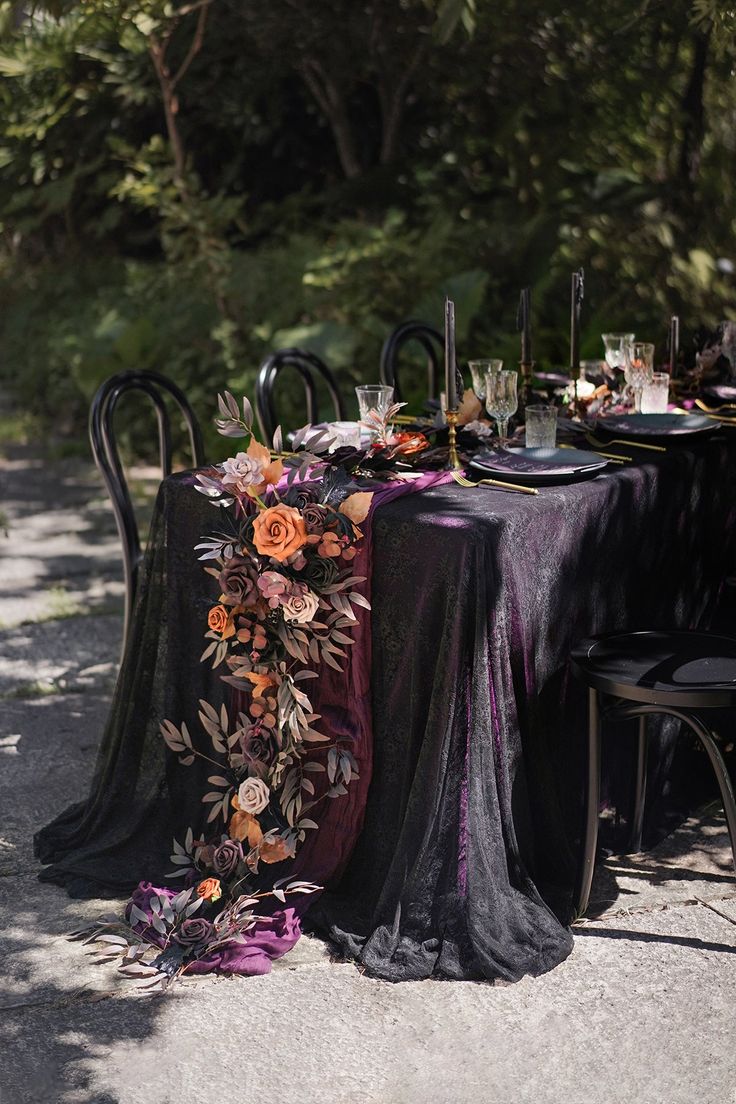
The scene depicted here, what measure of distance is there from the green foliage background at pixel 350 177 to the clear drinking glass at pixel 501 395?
3137 millimetres

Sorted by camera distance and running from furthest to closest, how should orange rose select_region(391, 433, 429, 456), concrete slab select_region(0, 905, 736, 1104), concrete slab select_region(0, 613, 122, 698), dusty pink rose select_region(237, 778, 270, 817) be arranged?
concrete slab select_region(0, 613, 122, 698), orange rose select_region(391, 433, 429, 456), dusty pink rose select_region(237, 778, 270, 817), concrete slab select_region(0, 905, 736, 1104)

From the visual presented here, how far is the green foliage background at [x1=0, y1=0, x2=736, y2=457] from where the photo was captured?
718 cm

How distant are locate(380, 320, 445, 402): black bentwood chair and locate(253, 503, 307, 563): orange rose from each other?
1.69m

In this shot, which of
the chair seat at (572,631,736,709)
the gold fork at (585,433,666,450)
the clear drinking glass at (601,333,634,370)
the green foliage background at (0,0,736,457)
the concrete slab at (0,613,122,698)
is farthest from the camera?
the green foliage background at (0,0,736,457)

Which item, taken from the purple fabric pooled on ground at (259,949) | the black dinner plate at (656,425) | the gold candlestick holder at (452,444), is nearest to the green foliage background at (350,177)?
the black dinner plate at (656,425)

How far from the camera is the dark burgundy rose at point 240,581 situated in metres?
2.79

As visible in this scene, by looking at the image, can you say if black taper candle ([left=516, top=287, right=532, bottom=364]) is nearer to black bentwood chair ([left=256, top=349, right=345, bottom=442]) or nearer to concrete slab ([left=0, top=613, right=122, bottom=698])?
black bentwood chair ([left=256, top=349, right=345, bottom=442])

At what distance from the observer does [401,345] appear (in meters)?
4.65

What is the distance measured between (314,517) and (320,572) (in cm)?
12

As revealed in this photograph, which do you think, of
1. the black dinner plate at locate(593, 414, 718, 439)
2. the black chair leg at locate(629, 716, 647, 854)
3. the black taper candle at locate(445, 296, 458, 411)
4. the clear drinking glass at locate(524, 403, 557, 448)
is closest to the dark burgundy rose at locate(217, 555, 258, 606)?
the black taper candle at locate(445, 296, 458, 411)

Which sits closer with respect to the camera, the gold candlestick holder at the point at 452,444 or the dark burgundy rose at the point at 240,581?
the dark burgundy rose at the point at 240,581

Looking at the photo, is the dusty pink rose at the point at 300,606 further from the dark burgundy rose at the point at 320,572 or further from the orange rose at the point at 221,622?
the orange rose at the point at 221,622

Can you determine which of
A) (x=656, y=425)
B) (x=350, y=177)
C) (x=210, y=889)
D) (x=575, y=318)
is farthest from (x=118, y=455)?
(x=350, y=177)

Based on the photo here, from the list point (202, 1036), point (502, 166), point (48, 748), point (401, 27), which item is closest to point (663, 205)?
point (502, 166)
